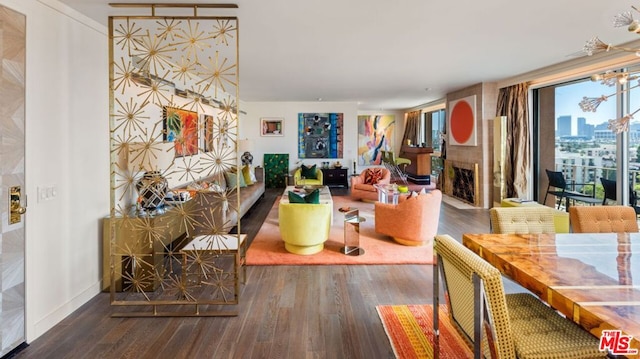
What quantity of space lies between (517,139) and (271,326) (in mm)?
6062

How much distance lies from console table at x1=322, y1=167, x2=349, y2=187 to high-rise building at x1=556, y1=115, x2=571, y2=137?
542 cm

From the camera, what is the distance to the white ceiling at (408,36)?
9.97 ft

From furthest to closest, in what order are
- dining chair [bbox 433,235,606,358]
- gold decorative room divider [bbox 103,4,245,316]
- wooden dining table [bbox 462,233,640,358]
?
gold decorative room divider [bbox 103,4,245,316]
dining chair [bbox 433,235,606,358]
wooden dining table [bbox 462,233,640,358]

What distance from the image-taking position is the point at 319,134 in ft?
33.4

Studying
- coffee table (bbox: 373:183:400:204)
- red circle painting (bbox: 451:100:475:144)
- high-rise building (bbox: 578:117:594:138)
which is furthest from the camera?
red circle painting (bbox: 451:100:475:144)

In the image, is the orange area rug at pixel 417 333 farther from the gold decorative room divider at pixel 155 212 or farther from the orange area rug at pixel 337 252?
the gold decorative room divider at pixel 155 212

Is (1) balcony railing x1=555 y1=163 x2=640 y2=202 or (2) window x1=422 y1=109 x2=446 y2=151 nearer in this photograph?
(1) balcony railing x1=555 y1=163 x2=640 y2=202

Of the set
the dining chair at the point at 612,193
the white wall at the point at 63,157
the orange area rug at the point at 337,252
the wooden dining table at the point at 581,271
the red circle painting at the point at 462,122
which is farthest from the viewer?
the red circle painting at the point at 462,122

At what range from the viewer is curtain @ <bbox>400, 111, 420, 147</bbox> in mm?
12242

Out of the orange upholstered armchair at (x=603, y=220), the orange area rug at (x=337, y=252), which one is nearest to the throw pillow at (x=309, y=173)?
the orange area rug at (x=337, y=252)

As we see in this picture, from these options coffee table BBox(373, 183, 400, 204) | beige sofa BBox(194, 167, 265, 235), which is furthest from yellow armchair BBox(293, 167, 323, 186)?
coffee table BBox(373, 183, 400, 204)

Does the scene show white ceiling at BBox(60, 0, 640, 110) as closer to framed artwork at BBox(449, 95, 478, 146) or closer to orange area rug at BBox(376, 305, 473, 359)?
framed artwork at BBox(449, 95, 478, 146)

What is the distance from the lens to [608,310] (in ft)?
4.24

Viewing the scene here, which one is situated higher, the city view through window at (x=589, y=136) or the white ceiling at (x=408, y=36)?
the white ceiling at (x=408, y=36)
